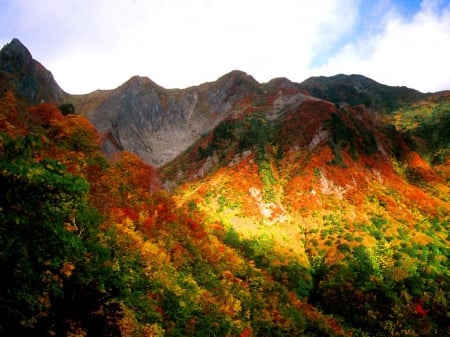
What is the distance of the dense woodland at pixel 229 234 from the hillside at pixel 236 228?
13cm

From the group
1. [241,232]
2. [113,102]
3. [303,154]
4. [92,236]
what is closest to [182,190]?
[241,232]

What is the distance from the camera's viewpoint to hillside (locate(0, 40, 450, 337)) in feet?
40.1

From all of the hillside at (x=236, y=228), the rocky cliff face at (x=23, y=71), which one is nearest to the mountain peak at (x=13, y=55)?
the rocky cliff face at (x=23, y=71)

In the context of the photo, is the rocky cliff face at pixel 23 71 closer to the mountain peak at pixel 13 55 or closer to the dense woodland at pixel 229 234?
the mountain peak at pixel 13 55

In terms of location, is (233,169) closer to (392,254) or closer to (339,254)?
(339,254)

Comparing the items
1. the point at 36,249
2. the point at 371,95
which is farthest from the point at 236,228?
the point at 371,95

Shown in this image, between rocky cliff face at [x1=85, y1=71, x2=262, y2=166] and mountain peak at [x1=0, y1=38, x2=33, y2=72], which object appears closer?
mountain peak at [x1=0, y1=38, x2=33, y2=72]

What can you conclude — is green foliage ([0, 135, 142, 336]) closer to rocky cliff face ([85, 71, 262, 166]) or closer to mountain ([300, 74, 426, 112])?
rocky cliff face ([85, 71, 262, 166])

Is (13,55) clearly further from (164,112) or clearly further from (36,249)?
(36,249)

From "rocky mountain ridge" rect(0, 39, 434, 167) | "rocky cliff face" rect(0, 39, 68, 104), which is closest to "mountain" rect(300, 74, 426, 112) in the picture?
"rocky mountain ridge" rect(0, 39, 434, 167)

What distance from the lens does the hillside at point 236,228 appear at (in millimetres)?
12234

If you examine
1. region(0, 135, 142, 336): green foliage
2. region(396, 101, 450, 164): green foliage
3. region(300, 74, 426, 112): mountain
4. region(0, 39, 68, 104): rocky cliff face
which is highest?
region(300, 74, 426, 112): mountain

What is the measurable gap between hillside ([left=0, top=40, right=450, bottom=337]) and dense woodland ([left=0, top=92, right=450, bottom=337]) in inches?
5.3

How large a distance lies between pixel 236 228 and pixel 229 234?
421cm
